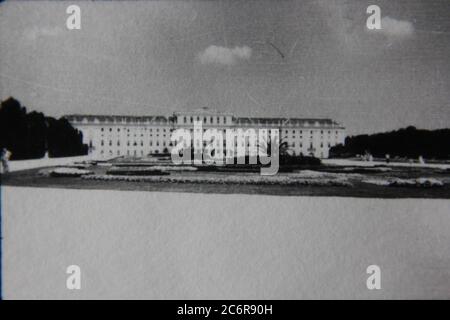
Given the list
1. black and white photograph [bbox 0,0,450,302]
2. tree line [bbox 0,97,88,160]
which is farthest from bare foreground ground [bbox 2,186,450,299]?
tree line [bbox 0,97,88,160]

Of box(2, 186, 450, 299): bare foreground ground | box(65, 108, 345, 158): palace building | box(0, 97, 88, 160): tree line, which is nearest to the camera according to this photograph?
box(2, 186, 450, 299): bare foreground ground

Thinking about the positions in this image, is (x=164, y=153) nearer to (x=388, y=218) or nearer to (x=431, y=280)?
(x=388, y=218)

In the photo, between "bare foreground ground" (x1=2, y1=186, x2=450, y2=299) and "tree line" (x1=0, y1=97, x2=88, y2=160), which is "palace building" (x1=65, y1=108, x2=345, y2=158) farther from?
"bare foreground ground" (x1=2, y1=186, x2=450, y2=299)

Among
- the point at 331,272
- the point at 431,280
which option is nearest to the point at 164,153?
the point at 331,272

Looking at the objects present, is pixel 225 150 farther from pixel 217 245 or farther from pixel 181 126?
pixel 217 245

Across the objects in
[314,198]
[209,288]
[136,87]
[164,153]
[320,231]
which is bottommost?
[209,288]

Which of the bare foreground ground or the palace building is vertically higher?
the palace building
